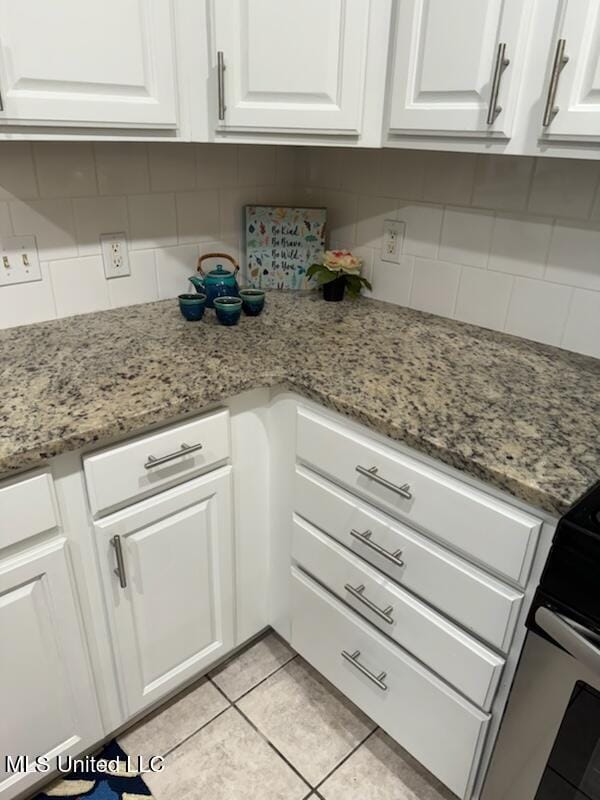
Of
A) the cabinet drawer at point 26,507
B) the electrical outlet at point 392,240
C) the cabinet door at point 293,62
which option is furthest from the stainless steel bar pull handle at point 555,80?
the cabinet drawer at point 26,507

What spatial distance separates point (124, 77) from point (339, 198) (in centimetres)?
83

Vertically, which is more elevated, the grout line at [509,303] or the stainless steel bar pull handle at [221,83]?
the stainless steel bar pull handle at [221,83]

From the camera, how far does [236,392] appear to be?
3.97ft

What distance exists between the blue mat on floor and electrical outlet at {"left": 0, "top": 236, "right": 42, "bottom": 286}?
1.18 metres

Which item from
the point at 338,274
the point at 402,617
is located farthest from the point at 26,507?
the point at 338,274

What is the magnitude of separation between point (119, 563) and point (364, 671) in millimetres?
607

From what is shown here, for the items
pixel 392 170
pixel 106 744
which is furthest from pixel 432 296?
pixel 106 744

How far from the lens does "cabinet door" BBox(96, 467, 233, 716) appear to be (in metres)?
1.17

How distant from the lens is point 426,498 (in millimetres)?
1043

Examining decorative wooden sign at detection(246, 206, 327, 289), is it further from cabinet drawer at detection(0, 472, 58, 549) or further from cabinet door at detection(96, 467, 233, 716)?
cabinet drawer at detection(0, 472, 58, 549)

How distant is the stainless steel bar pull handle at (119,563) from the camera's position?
113 cm

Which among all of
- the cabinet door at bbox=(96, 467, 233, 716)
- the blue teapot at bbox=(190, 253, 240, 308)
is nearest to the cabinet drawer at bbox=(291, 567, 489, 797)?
the cabinet door at bbox=(96, 467, 233, 716)

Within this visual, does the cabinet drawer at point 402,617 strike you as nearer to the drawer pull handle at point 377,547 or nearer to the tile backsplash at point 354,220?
the drawer pull handle at point 377,547

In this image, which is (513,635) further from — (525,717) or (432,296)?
(432,296)
